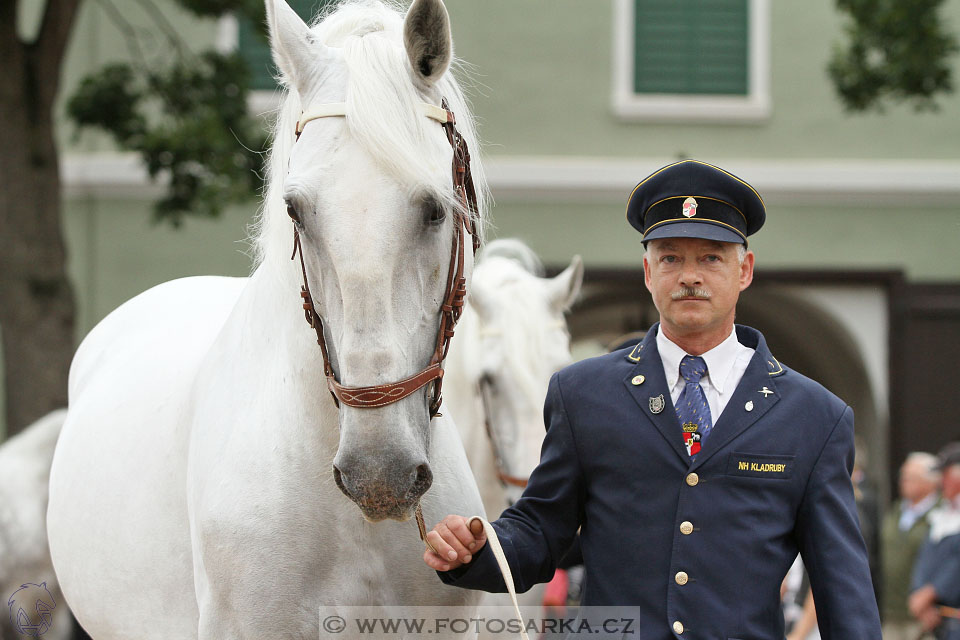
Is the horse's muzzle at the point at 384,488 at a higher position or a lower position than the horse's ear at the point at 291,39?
lower

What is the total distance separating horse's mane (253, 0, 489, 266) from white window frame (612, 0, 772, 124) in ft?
34.6

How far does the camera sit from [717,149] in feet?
43.0

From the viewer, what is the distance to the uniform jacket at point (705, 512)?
8.02 ft

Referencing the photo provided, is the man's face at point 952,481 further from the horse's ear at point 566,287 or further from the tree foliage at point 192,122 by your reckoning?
the tree foliage at point 192,122

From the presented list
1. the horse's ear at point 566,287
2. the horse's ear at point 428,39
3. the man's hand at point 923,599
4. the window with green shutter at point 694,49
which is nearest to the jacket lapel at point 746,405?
the horse's ear at point 428,39

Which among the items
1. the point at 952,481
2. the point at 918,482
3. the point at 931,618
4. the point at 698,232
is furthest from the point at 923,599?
the point at 698,232

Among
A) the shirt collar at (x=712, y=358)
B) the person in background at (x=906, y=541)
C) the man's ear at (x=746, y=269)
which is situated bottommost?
the person in background at (x=906, y=541)

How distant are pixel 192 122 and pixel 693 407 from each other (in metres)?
6.92

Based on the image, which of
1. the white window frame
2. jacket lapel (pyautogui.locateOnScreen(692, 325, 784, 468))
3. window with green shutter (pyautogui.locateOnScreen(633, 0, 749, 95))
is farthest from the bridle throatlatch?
window with green shutter (pyautogui.locateOnScreen(633, 0, 749, 95))

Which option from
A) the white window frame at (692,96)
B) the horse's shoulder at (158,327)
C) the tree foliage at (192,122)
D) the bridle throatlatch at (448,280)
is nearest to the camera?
the bridle throatlatch at (448,280)

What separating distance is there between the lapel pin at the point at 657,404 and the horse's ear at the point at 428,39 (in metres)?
A: 0.83

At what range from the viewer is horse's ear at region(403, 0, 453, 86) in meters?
2.45

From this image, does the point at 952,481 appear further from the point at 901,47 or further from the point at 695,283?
the point at 695,283

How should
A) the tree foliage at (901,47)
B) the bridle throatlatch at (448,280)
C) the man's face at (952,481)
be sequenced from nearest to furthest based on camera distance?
the bridle throatlatch at (448,280) → the man's face at (952,481) → the tree foliage at (901,47)
